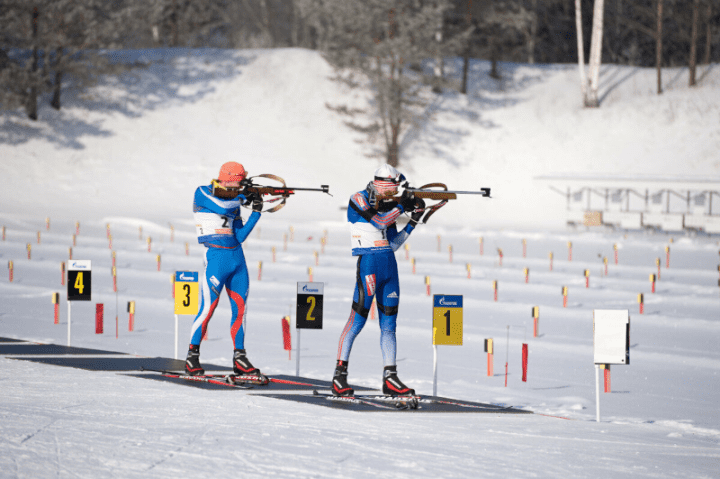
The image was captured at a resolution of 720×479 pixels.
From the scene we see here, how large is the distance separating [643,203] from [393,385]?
34222 millimetres

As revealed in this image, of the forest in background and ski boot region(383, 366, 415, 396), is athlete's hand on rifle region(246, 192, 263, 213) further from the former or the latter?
the forest in background

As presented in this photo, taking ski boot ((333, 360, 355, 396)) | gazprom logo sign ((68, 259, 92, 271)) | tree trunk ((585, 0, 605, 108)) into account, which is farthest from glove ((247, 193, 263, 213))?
tree trunk ((585, 0, 605, 108))

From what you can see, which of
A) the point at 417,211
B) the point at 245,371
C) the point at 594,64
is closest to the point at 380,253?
the point at 417,211

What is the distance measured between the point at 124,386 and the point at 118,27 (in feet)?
128

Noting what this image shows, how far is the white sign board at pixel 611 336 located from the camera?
8.60 meters

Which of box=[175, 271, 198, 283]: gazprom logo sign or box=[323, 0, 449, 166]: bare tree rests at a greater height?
box=[323, 0, 449, 166]: bare tree

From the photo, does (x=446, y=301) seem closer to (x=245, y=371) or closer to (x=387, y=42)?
(x=245, y=371)


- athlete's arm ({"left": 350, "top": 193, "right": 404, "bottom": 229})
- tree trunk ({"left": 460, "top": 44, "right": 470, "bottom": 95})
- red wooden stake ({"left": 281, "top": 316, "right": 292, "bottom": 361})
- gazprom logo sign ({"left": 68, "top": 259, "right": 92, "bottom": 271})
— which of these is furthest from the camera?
tree trunk ({"left": 460, "top": 44, "right": 470, "bottom": 95})

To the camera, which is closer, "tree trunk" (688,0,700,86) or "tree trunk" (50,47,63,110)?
"tree trunk" (50,47,63,110)

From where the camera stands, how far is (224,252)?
8.90 metres

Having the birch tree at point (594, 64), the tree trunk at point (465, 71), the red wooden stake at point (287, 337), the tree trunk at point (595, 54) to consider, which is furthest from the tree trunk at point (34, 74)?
the red wooden stake at point (287, 337)

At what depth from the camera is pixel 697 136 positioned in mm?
42656

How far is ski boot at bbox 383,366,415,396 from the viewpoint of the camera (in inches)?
314

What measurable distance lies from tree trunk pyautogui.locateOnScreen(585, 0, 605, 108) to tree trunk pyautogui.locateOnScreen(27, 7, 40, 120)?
29516 millimetres
